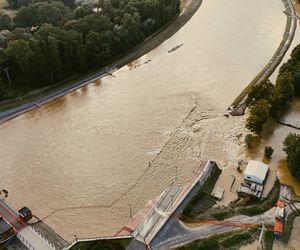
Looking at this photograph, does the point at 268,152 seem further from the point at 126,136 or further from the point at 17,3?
the point at 17,3

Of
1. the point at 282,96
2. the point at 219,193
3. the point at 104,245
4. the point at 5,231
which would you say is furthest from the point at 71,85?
the point at 104,245

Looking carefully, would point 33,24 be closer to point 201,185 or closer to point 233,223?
point 201,185

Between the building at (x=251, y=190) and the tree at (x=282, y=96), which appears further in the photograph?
the tree at (x=282, y=96)

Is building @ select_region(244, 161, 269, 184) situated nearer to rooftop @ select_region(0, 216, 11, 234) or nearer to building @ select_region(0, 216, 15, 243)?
building @ select_region(0, 216, 15, 243)

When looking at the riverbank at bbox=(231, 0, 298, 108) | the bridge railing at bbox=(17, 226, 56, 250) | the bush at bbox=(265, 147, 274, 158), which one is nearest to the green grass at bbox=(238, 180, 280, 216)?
the bush at bbox=(265, 147, 274, 158)

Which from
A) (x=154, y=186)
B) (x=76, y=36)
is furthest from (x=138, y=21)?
(x=154, y=186)

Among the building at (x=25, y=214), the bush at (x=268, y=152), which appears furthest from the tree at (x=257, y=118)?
the building at (x=25, y=214)

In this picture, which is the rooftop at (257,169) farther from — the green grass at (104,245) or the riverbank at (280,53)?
the green grass at (104,245)
